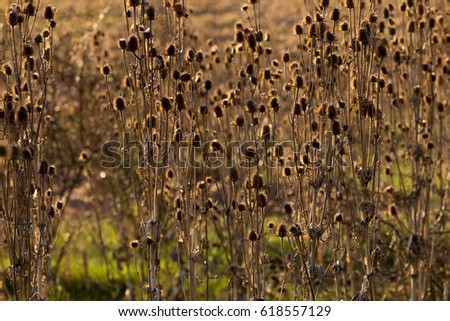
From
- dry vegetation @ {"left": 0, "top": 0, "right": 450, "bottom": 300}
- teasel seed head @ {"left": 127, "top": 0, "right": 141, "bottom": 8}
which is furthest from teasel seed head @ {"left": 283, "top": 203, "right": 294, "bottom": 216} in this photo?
teasel seed head @ {"left": 127, "top": 0, "right": 141, "bottom": 8}

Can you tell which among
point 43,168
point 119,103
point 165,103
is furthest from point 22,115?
point 165,103

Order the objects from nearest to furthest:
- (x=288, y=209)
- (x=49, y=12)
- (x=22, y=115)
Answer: (x=22, y=115)
(x=49, y=12)
(x=288, y=209)

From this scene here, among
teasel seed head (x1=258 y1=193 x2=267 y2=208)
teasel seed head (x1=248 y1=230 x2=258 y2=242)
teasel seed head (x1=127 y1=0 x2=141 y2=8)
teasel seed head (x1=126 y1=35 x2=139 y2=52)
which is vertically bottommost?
Result: teasel seed head (x1=248 y1=230 x2=258 y2=242)

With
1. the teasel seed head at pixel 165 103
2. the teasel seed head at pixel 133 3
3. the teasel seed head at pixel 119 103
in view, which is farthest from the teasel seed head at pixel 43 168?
the teasel seed head at pixel 133 3

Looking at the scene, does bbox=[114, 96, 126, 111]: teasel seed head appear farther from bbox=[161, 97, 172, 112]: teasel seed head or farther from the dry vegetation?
bbox=[161, 97, 172, 112]: teasel seed head

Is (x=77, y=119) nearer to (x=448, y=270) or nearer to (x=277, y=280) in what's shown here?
(x=277, y=280)

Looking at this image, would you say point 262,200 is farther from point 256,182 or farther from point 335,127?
point 335,127

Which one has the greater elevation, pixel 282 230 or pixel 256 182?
pixel 256 182

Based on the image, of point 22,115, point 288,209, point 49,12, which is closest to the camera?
point 22,115

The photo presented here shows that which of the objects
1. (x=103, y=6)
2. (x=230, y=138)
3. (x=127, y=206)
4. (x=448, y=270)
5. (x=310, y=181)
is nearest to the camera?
(x=310, y=181)

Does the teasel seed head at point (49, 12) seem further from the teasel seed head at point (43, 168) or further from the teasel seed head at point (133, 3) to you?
the teasel seed head at point (43, 168)
